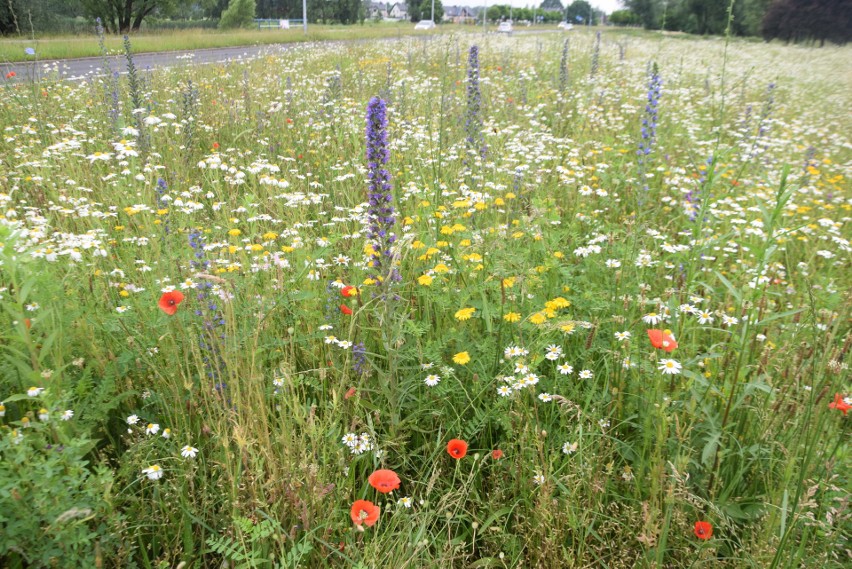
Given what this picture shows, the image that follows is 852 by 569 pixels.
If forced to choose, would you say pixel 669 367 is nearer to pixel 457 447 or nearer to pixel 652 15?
pixel 457 447

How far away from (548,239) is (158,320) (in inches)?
87.3

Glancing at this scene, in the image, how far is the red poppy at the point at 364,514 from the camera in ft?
4.99

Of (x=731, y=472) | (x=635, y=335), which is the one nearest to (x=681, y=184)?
(x=635, y=335)

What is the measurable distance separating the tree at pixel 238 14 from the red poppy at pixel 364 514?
47.2 metres

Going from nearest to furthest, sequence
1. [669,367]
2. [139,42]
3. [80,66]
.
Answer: [669,367]
[80,66]
[139,42]

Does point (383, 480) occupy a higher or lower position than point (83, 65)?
lower

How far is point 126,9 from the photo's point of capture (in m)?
38.1

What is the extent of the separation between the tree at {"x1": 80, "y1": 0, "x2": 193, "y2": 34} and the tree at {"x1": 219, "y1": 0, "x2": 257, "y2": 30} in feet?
11.5

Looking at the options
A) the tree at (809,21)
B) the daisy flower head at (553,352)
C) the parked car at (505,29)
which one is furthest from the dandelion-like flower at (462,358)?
the tree at (809,21)

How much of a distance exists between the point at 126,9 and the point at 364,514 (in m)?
48.1

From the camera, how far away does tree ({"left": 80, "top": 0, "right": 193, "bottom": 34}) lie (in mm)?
35625

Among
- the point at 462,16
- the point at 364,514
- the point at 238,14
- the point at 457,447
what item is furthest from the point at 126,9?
the point at 364,514

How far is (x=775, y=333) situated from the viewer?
108 inches

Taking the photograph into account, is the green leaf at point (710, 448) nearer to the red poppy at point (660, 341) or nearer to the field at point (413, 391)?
the field at point (413, 391)
